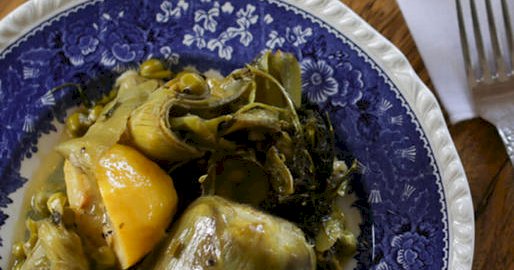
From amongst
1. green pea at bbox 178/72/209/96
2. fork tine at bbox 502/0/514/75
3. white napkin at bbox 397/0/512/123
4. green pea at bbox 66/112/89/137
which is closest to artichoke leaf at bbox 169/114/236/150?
green pea at bbox 178/72/209/96

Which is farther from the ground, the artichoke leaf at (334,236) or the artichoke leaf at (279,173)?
the artichoke leaf at (279,173)

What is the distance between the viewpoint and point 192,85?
6.98 feet

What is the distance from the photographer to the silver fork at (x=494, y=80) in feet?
7.88

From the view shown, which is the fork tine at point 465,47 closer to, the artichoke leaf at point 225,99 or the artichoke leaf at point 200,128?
the artichoke leaf at point 225,99

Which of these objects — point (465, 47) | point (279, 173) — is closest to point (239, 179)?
point (279, 173)

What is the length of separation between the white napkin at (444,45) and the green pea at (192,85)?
0.96m

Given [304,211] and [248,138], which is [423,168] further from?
[248,138]

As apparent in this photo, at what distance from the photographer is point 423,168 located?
2221mm

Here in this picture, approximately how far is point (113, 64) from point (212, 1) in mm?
467

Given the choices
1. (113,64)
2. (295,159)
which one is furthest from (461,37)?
(113,64)

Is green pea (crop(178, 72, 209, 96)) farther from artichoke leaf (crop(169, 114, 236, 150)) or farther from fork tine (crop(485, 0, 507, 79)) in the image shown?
fork tine (crop(485, 0, 507, 79))

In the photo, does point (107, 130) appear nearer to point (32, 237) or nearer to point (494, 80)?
point (32, 237)

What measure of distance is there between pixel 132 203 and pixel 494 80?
150 centimetres

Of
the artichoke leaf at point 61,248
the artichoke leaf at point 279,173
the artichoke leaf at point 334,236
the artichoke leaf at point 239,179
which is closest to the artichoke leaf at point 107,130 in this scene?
the artichoke leaf at point 61,248
